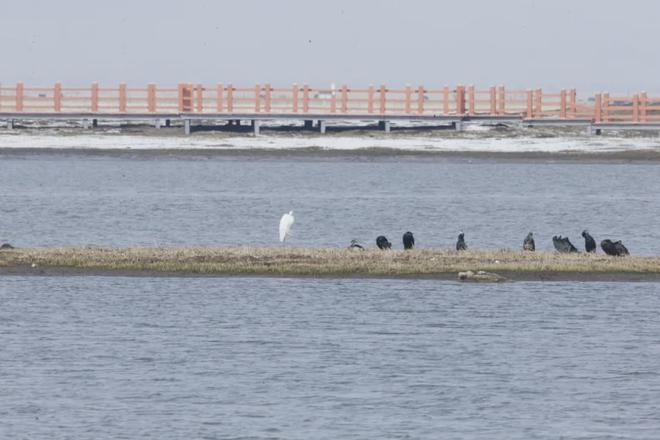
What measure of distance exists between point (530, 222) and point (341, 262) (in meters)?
15.4

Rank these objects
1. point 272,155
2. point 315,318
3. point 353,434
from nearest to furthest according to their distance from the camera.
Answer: point 353,434
point 315,318
point 272,155

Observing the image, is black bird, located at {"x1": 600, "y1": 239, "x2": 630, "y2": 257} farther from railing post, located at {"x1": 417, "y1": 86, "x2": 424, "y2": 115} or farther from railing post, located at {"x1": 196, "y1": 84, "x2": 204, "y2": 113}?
railing post, located at {"x1": 196, "y1": 84, "x2": 204, "y2": 113}

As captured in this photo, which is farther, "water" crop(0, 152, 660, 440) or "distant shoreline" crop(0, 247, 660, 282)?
"distant shoreline" crop(0, 247, 660, 282)

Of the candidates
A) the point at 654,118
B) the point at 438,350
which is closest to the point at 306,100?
the point at 654,118

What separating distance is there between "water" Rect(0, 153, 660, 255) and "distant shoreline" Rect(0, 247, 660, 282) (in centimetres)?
625

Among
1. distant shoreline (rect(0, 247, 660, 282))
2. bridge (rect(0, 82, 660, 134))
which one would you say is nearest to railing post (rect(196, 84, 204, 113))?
bridge (rect(0, 82, 660, 134))

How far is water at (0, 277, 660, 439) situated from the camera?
16562mm

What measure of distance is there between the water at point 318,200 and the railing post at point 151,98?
3.61 metres

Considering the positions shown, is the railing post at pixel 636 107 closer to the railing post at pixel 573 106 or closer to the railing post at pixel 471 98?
the railing post at pixel 573 106

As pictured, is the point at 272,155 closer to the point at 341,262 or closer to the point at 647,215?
the point at 647,215

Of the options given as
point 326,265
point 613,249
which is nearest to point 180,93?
point 613,249

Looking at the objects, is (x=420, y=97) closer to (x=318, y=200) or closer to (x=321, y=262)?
(x=318, y=200)

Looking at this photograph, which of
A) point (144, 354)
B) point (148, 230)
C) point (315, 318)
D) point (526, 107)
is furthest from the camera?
point (526, 107)

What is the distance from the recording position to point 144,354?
20000 millimetres
